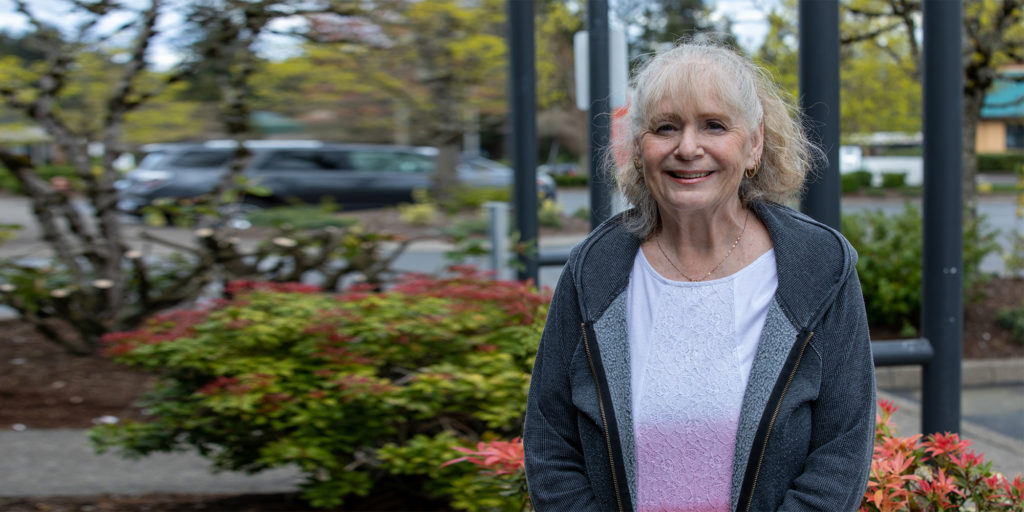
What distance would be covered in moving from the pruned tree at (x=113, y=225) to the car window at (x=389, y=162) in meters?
17.4

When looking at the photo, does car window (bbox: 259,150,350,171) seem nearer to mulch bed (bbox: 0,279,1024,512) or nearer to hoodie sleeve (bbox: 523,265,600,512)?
mulch bed (bbox: 0,279,1024,512)

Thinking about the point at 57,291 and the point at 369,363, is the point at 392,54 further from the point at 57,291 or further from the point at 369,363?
the point at 369,363

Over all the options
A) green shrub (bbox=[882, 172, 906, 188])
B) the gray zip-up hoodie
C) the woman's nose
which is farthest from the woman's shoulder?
green shrub (bbox=[882, 172, 906, 188])

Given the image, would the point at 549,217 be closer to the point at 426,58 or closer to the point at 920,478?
the point at 426,58

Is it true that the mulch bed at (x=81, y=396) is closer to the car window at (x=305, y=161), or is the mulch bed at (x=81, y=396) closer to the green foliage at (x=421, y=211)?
the green foliage at (x=421, y=211)

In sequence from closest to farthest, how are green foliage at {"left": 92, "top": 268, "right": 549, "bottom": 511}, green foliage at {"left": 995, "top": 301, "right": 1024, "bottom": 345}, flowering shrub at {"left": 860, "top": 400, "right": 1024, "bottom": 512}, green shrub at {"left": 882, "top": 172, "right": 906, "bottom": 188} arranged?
flowering shrub at {"left": 860, "top": 400, "right": 1024, "bottom": 512} → green foliage at {"left": 92, "top": 268, "right": 549, "bottom": 511} → green foliage at {"left": 995, "top": 301, "right": 1024, "bottom": 345} → green shrub at {"left": 882, "top": 172, "right": 906, "bottom": 188}

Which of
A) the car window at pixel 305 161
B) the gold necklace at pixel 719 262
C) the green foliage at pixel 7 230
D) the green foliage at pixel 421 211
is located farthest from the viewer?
the car window at pixel 305 161

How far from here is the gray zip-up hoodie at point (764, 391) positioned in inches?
68.6

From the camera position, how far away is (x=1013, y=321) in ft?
28.4

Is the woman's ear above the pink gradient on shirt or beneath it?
above

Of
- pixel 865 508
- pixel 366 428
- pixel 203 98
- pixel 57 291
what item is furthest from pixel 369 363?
Result: pixel 203 98

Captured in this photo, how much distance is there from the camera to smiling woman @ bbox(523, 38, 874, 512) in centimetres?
175

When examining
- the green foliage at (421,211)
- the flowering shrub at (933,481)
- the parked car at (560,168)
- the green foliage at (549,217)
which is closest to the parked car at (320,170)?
the green foliage at (421,211)

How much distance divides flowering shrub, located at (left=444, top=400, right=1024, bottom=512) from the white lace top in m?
0.68
